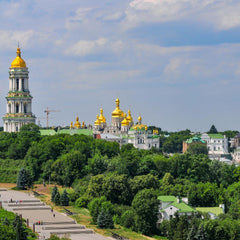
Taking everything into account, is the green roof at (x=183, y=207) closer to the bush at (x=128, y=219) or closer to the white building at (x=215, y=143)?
the bush at (x=128, y=219)

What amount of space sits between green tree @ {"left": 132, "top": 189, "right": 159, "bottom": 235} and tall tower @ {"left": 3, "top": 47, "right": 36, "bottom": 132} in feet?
205

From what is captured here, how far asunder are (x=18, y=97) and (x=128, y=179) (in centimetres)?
5362

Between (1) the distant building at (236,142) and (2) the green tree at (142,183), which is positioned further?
(1) the distant building at (236,142)

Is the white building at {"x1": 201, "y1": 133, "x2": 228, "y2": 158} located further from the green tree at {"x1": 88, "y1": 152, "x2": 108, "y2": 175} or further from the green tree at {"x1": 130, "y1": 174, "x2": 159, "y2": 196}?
the green tree at {"x1": 130, "y1": 174, "x2": 159, "y2": 196}

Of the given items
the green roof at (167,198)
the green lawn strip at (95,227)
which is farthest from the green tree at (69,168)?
the green roof at (167,198)

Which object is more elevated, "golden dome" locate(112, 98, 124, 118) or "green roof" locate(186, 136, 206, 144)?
"golden dome" locate(112, 98, 124, 118)

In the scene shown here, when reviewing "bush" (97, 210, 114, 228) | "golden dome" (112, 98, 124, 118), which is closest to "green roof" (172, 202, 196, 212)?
"bush" (97, 210, 114, 228)

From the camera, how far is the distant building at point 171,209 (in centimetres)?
6606

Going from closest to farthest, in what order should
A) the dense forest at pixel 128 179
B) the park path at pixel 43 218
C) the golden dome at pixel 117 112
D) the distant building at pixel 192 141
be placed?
the park path at pixel 43 218 < the dense forest at pixel 128 179 < the distant building at pixel 192 141 < the golden dome at pixel 117 112

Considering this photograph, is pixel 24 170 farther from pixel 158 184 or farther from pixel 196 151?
pixel 196 151

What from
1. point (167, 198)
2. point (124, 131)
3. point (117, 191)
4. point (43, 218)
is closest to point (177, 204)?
point (167, 198)

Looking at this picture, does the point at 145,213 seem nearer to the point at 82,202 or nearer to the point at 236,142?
the point at 82,202

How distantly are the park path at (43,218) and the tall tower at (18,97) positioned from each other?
1985 inches

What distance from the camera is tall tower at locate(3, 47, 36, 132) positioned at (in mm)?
126250
